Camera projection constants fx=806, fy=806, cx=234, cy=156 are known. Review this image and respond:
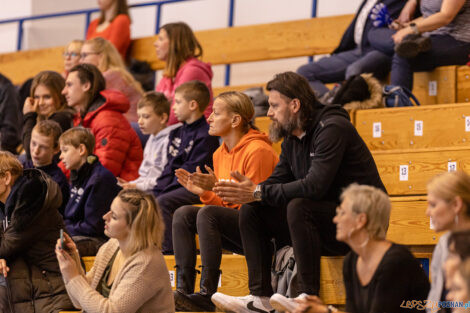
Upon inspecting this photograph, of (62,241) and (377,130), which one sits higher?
(377,130)

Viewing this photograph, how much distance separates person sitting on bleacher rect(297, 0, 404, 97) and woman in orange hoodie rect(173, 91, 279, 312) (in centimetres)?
137

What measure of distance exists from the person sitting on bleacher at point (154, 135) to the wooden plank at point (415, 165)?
1.21 metres

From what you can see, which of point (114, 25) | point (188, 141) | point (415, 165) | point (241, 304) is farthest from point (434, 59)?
point (114, 25)

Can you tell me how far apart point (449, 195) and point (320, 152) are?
859 mm

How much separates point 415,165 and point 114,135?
1.82 meters

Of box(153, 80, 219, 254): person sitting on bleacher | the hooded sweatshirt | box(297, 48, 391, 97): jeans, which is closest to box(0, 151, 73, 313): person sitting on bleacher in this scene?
box(153, 80, 219, 254): person sitting on bleacher

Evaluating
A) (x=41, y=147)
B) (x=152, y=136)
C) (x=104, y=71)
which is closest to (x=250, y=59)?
(x=104, y=71)

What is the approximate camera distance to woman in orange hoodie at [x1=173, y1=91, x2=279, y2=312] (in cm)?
349

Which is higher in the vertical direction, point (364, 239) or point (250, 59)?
point (250, 59)

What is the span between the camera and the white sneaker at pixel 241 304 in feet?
10.6

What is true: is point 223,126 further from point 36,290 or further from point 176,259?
point 36,290

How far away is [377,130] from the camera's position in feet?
15.1

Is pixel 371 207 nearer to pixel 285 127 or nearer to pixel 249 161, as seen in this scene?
pixel 285 127

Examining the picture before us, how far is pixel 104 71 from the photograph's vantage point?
18.5 ft
